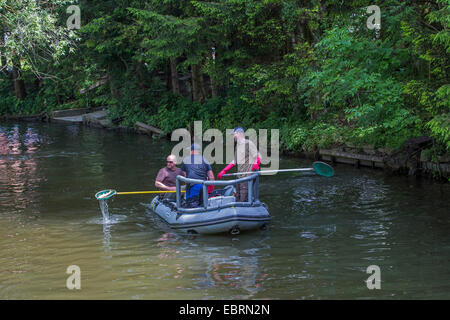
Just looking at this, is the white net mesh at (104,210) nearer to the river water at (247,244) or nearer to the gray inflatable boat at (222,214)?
the river water at (247,244)

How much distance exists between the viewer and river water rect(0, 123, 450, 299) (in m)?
8.36

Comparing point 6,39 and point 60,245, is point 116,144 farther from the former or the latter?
point 60,245

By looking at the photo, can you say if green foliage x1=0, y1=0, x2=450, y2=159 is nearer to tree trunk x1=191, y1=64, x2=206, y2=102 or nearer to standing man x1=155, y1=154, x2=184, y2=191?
tree trunk x1=191, y1=64, x2=206, y2=102

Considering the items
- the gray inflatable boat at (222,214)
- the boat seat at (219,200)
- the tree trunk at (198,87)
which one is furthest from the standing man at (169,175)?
the tree trunk at (198,87)

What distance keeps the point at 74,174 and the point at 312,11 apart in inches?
382

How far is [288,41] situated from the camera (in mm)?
24906

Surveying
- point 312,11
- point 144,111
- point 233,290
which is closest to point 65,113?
point 144,111

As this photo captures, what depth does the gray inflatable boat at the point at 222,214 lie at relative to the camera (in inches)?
431

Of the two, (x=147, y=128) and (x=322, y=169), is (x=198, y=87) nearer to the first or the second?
(x=147, y=128)

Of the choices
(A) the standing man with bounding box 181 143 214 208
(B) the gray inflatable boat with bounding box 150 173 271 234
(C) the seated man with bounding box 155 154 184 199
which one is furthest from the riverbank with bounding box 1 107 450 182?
(C) the seated man with bounding box 155 154 184 199

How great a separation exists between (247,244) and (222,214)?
734 millimetres

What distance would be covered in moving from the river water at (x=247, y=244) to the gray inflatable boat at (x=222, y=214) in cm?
22

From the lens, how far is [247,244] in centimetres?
1070
